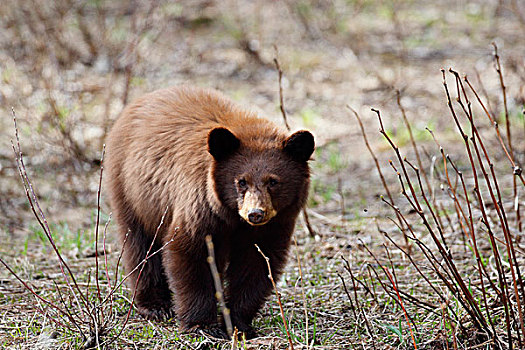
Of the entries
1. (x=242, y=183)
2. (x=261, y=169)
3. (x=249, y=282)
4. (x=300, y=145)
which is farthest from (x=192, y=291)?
(x=300, y=145)

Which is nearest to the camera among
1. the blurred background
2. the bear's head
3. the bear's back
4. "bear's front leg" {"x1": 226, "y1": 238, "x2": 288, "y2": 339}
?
the bear's head

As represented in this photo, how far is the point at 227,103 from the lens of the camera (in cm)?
508

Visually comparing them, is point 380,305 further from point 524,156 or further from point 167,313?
point 524,156

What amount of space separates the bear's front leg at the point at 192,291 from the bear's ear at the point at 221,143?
65 cm

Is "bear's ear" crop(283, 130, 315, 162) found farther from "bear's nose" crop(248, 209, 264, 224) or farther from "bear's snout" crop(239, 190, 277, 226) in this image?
"bear's nose" crop(248, 209, 264, 224)

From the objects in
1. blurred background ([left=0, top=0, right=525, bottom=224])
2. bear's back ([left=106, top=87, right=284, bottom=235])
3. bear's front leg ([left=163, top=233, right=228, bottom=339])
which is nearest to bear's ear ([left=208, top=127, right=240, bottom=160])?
bear's back ([left=106, top=87, right=284, bottom=235])

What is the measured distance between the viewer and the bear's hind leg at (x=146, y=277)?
197 inches

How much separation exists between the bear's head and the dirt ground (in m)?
0.73

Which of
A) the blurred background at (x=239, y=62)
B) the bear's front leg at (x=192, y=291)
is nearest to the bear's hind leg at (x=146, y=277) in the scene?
the bear's front leg at (x=192, y=291)

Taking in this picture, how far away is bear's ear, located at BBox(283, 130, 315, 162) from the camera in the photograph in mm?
4340

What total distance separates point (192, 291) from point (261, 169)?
Answer: 3.19ft

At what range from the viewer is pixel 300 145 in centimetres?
439

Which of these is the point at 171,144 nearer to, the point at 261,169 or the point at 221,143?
the point at 221,143

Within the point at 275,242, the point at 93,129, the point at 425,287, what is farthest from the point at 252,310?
the point at 93,129
